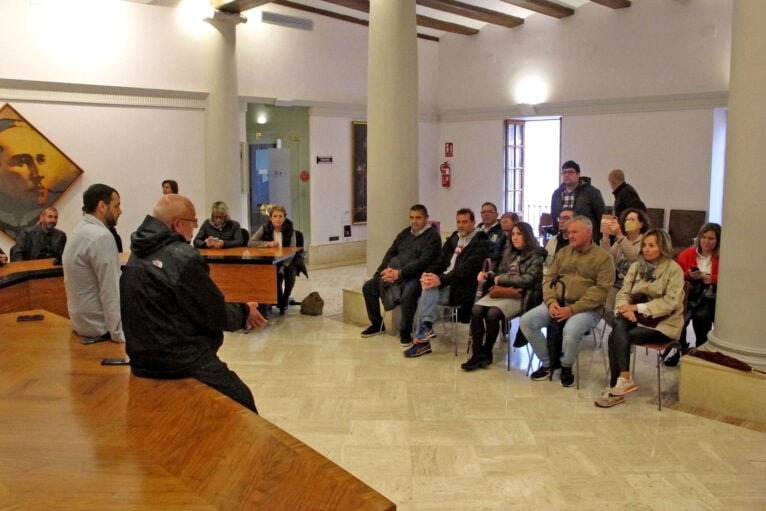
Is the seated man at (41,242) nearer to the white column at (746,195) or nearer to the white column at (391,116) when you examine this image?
the white column at (391,116)

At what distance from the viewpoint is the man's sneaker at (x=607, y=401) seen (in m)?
5.08

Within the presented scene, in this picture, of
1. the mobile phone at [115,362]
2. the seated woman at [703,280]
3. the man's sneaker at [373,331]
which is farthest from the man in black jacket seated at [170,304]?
the seated woman at [703,280]

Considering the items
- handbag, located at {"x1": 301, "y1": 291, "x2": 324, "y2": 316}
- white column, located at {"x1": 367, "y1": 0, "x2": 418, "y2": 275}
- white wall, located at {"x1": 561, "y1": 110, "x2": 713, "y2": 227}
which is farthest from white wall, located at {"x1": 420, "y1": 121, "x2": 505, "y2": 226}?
handbag, located at {"x1": 301, "y1": 291, "x2": 324, "y2": 316}

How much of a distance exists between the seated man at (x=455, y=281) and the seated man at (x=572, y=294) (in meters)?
0.91

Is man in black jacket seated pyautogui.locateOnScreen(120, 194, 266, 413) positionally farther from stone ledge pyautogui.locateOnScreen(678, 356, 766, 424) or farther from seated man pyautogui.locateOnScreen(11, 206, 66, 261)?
seated man pyautogui.locateOnScreen(11, 206, 66, 261)

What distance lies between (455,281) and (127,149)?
18.3ft

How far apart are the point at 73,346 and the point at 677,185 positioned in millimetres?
9272

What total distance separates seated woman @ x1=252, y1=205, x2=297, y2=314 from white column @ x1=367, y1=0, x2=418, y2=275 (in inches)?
46.7

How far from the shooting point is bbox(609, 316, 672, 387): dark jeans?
5.13 m

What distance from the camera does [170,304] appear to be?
3258 millimetres

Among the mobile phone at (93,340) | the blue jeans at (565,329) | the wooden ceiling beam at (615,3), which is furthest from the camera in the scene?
the wooden ceiling beam at (615,3)

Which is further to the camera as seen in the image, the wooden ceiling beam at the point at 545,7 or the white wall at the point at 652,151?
the wooden ceiling beam at the point at 545,7

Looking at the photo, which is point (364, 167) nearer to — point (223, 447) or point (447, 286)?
point (447, 286)

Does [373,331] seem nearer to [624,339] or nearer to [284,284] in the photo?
[284,284]
